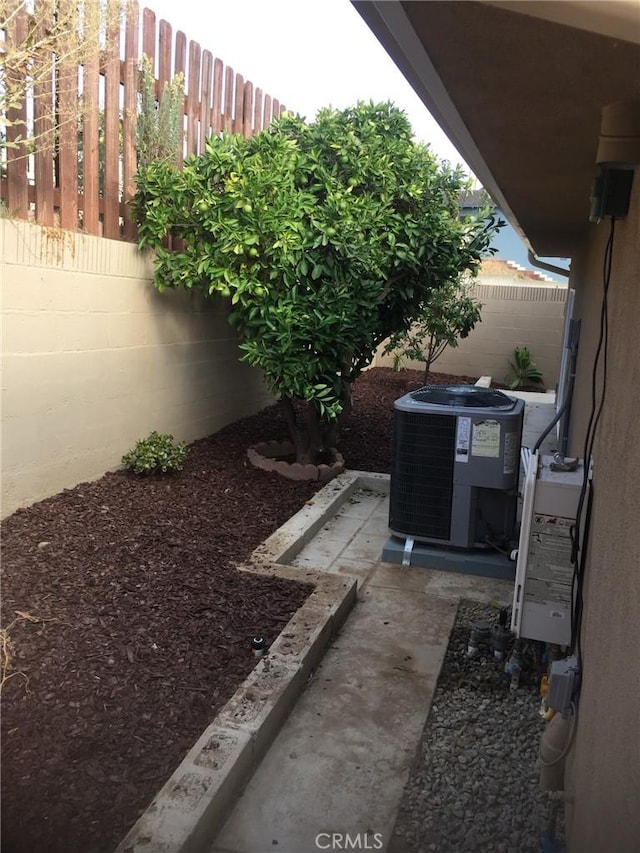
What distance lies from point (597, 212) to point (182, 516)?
3695 millimetres

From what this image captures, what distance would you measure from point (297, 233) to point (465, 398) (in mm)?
2024

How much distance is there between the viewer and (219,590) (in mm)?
4043

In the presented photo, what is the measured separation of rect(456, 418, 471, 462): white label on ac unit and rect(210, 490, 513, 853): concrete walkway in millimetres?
890

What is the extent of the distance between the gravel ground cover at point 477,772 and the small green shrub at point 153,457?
9.84 ft

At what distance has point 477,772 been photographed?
9.21 feet

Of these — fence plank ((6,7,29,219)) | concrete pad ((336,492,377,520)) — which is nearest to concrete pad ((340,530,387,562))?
concrete pad ((336,492,377,520))

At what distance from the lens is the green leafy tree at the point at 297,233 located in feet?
18.5

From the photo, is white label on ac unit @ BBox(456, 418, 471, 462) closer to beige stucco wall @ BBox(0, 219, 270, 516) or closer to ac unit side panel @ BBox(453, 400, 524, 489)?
ac unit side panel @ BBox(453, 400, 524, 489)

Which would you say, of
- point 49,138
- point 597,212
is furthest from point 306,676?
point 49,138

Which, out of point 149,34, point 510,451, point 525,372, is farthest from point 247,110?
point 525,372

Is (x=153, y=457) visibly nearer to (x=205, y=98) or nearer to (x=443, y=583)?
(x=443, y=583)

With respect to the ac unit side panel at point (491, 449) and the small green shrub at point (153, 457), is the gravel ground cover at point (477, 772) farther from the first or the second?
the small green shrub at point (153, 457)

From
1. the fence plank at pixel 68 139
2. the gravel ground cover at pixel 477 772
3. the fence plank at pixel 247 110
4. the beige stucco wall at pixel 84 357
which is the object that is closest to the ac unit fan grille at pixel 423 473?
the gravel ground cover at pixel 477 772

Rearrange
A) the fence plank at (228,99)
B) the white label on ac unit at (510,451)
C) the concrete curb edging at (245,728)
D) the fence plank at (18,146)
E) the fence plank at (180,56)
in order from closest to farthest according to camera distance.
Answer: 1. the concrete curb edging at (245,728)
2. the fence plank at (18,146)
3. the white label on ac unit at (510,451)
4. the fence plank at (180,56)
5. the fence plank at (228,99)
